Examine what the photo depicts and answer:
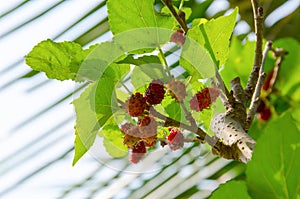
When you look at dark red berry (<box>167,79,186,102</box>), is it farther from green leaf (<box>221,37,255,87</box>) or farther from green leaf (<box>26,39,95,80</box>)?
green leaf (<box>221,37,255,87</box>)

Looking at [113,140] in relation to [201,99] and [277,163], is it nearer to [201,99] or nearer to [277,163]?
[201,99]

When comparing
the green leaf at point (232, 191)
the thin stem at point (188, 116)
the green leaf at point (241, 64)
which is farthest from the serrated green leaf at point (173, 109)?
the green leaf at point (241, 64)

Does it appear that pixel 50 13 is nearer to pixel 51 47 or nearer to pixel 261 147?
pixel 51 47

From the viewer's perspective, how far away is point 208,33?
0.56 metres

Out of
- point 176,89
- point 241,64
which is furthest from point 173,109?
point 241,64

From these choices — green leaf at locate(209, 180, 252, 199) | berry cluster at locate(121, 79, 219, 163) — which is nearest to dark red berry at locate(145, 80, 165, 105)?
berry cluster at locate(121, 79, 219, 163)

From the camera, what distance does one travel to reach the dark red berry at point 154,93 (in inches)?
22.0

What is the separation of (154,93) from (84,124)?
7 cm

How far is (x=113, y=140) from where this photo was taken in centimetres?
62

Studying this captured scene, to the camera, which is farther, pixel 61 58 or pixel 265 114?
pixel 265 114

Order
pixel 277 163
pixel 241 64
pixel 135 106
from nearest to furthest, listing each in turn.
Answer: pixel 277 163 < pixel 135 106 < pixel 241 64

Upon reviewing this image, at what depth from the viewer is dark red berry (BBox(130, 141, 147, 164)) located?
0.61 meters

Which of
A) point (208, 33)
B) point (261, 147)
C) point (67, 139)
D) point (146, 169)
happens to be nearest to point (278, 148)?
point (261, 147)

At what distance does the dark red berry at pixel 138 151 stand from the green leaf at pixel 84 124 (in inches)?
2.6
